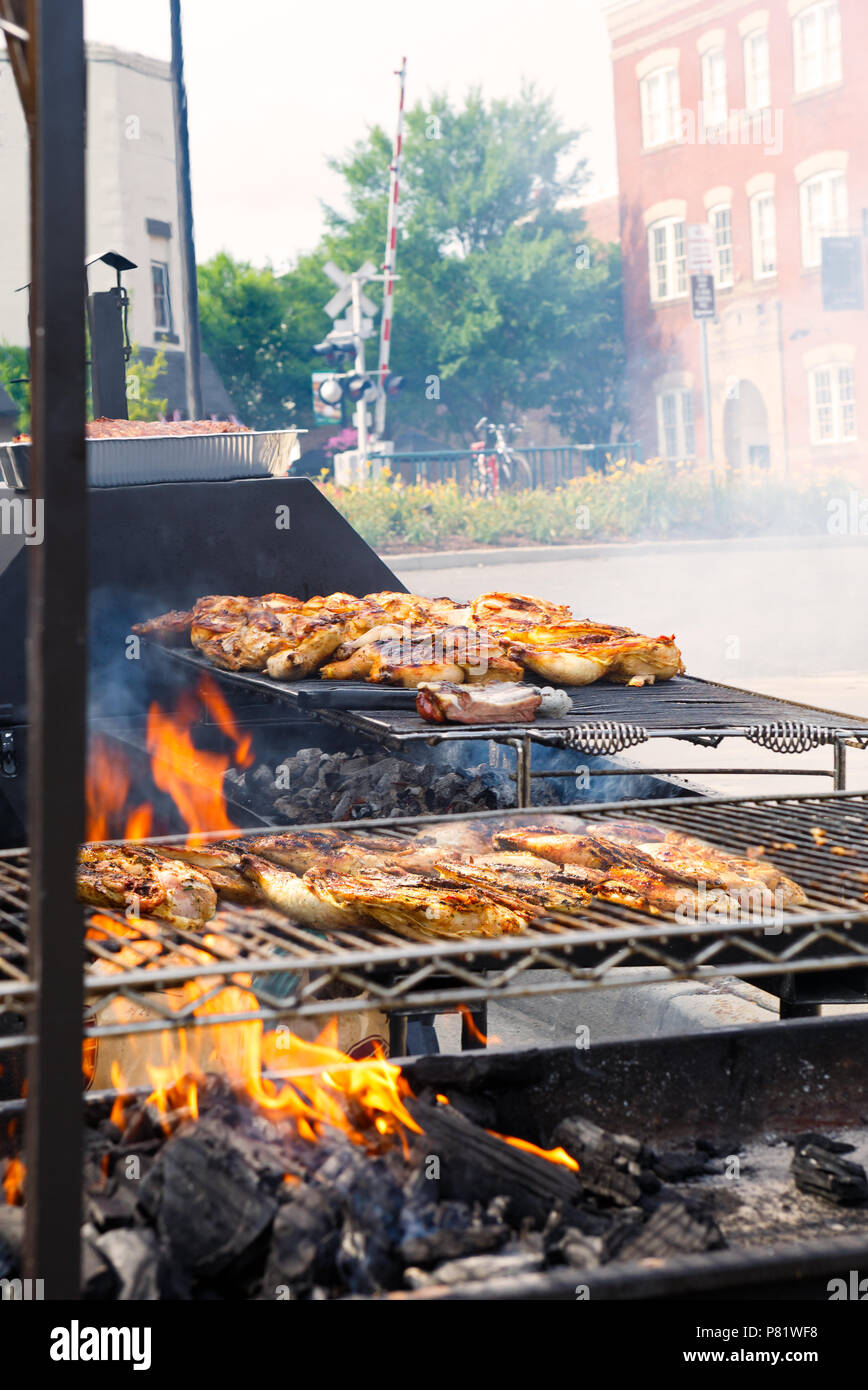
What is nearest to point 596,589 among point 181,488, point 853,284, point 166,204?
point 181,488

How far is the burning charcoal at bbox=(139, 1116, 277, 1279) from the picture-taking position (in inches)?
108

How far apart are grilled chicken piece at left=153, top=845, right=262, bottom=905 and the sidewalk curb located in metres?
18.2

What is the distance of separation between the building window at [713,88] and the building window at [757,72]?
78 cm

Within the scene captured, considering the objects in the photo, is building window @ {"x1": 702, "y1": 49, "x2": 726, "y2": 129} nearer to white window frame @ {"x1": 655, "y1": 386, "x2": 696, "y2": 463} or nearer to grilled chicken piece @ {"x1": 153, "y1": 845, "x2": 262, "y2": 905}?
white window frame @ {"x1": 655, "y1": 386, "x2": 696, "y2": 463}

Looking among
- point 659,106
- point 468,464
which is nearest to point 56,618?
point 468,464

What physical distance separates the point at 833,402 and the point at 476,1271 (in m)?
33.7

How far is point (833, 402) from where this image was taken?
34156mm

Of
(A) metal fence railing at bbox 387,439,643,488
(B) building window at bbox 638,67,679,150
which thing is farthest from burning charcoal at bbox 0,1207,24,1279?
(B) building window at bbox 638,67,679,150

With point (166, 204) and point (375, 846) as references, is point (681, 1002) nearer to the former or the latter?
point (375, 846)

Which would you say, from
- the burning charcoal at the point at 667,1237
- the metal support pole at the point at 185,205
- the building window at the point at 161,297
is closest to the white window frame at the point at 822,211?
the building window at the point at 161,297

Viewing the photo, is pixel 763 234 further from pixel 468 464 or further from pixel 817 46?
pixel 468 464

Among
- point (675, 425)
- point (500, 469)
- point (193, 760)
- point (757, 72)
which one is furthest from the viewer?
point (675, 425)

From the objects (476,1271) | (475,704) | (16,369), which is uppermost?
(16,369)
